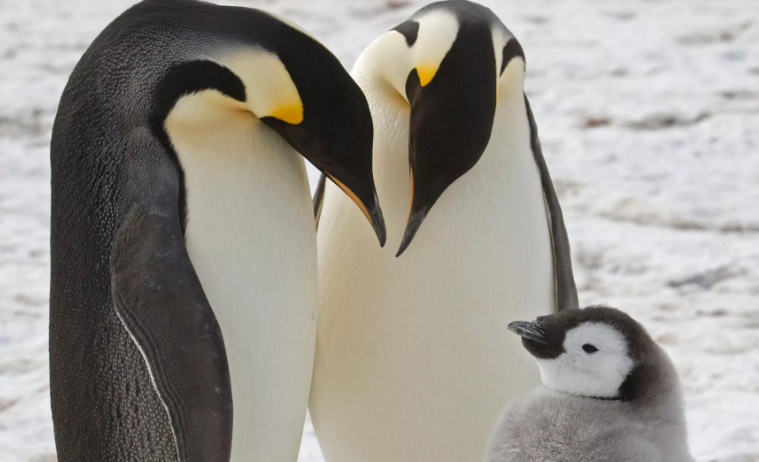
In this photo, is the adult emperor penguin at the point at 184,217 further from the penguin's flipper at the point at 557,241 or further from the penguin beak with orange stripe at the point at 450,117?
the penguin's flipper at the point at 557,241

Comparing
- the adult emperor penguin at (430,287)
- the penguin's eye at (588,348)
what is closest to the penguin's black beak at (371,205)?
the adult emperor penguin at (430,287)

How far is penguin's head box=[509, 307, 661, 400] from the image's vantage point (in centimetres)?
160

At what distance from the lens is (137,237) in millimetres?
1585

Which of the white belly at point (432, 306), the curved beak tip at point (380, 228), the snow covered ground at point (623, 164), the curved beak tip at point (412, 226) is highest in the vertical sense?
the curved beak tip at point (380, 228)

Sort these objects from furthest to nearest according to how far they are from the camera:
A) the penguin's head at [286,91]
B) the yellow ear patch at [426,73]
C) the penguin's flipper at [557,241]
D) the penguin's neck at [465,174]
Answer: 1. the penguin's flipper at [557,241]
2. the penguin's neck at [465,174]
3. the yellow ear patch at [426,73]
4. the penguin's head at [286,91]

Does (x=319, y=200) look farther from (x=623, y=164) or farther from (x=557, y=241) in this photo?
(x=623, y=164)

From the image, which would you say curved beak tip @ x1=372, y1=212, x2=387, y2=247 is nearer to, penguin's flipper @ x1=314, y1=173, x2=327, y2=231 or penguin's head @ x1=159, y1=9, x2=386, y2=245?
penguin's head @ x1=159, y1=9, x2=386, y2=245

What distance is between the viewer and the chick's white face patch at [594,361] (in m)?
1.60

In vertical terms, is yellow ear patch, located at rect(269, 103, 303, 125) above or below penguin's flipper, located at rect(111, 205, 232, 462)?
above

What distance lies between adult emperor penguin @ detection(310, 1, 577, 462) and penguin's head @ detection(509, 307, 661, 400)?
13.4 inches

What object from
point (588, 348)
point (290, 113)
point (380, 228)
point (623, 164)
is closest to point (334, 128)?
point (290, 113)

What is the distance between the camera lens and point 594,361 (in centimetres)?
161

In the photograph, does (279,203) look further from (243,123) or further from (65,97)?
(65,97)

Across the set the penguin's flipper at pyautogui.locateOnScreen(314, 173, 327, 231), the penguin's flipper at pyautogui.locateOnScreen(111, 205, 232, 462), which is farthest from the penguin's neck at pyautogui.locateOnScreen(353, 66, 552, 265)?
the penguin's flipper at pyautogui.locateOnScreen(111, 205, 232, 462)
